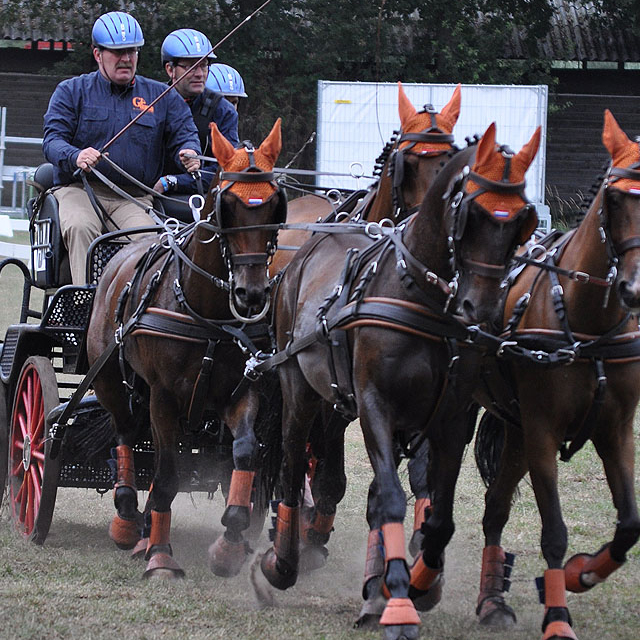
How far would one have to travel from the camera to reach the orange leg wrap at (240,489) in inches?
201

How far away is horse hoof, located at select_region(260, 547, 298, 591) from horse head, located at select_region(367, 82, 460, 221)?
1.60 metres

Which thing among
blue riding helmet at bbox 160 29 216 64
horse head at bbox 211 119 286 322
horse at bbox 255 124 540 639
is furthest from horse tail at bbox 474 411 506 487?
blue riding helmet at bbox 160 29 216 64

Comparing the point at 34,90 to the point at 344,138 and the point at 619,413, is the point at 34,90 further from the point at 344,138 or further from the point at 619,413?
the point at 619,413

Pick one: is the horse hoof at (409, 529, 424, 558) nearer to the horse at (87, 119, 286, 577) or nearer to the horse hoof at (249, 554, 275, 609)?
the horse hoof at (249, 554, 275, 609)

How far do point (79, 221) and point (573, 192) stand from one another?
16.7 m

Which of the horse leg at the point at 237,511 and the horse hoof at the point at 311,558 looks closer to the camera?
the horse leg at the point at 237,511

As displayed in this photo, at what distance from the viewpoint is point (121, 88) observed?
666cm

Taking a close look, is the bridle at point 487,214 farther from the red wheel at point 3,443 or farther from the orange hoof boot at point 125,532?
the red wheel at point 3,443

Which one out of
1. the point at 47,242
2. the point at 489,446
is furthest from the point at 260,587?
the point at 47,242

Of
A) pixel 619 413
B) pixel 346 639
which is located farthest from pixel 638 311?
pixel 346 639

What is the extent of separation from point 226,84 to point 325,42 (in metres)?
12.6

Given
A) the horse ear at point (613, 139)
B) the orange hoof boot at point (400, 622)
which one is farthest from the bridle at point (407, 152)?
the orange hoof boot at point (400, 622)

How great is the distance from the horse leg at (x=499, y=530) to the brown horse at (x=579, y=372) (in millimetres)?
48

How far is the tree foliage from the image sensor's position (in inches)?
784
